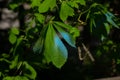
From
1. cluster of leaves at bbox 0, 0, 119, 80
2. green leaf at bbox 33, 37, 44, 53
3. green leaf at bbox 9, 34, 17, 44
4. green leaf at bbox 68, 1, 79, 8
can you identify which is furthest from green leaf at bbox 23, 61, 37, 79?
green leaf at bbox 68, 1, 79, 8

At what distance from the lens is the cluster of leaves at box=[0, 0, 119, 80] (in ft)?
5.54

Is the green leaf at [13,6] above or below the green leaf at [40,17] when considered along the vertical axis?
above

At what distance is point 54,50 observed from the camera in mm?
1667

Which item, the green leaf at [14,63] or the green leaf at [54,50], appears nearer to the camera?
the green leaf at [54,50]

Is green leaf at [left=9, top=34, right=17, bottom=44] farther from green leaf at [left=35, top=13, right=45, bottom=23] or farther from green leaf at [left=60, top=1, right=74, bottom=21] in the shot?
green leaf at [left=60, top=1, right=74, bottom=21]

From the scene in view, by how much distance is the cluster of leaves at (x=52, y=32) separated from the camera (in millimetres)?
1689

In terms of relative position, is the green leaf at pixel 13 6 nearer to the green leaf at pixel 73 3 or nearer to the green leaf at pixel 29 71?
the green leaf at pixel 29 71

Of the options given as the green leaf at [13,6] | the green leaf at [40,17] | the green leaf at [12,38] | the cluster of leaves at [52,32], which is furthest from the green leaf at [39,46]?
the green leaf at [13,6]

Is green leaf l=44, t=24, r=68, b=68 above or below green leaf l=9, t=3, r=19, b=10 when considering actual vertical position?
below

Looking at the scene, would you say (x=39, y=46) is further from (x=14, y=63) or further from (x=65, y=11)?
(x=14, y=63)

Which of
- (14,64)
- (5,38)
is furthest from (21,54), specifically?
(5,38)

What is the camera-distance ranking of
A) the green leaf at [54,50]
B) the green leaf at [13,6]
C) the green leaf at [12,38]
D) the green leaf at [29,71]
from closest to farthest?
the green leaf at [54,50] < the green leaf at [29,71] < the green leaf at [12,38] < the green leaf at [13,6]

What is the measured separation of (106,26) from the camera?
1.93 meters

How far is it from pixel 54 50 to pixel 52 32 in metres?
0.10
